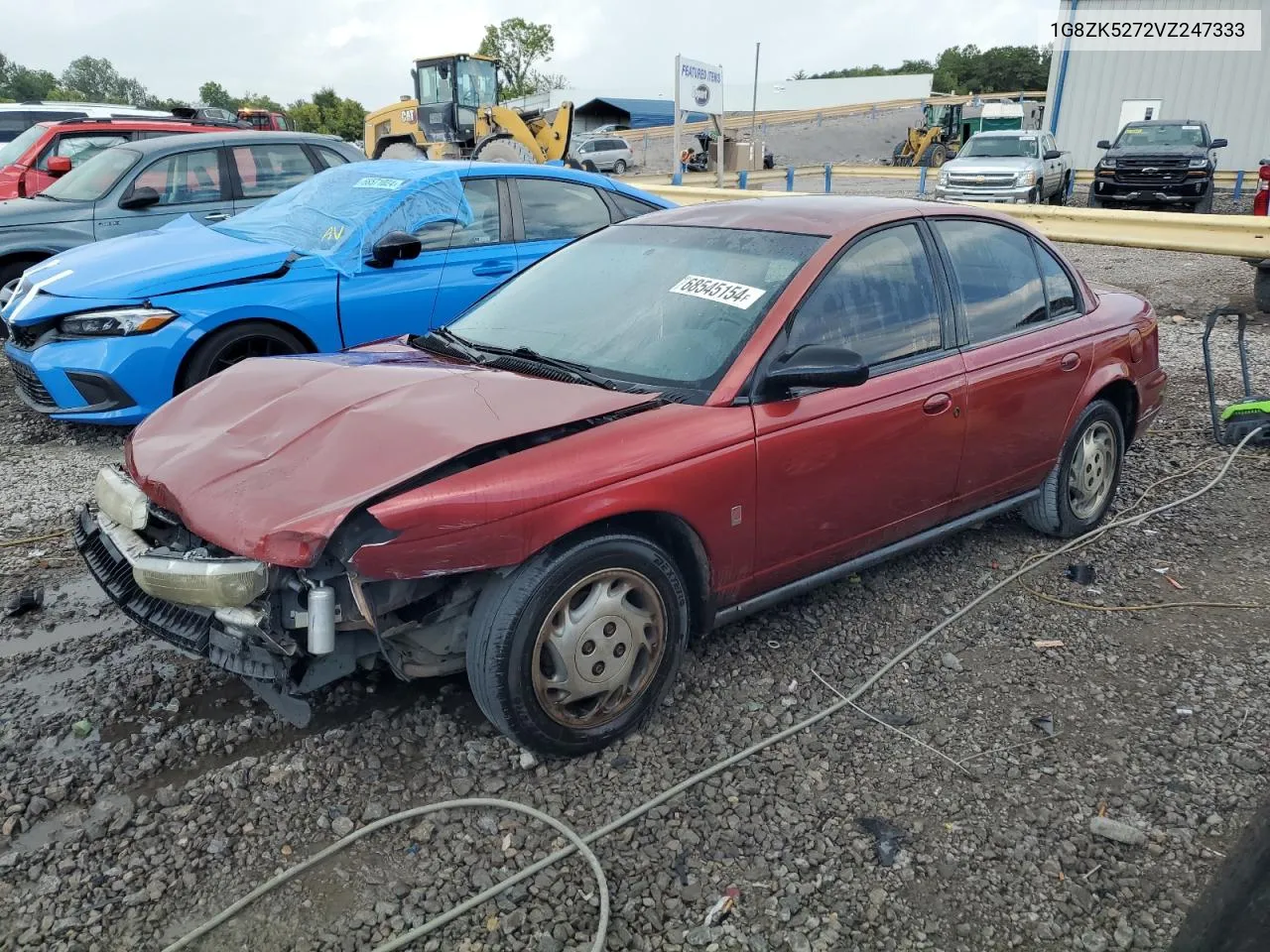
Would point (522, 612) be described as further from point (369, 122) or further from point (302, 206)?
point (369, 122)

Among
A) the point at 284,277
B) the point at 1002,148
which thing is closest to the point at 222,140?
the point at 284,277

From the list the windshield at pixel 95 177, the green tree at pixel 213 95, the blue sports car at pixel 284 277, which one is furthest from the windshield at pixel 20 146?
the green tree at pixel 213 95

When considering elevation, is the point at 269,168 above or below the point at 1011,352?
above

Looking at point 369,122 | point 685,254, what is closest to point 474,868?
point 685,254

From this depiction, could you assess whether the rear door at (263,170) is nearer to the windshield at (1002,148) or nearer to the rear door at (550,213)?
the rear door at (550,213)

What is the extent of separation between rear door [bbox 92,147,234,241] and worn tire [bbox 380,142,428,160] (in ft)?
29.1

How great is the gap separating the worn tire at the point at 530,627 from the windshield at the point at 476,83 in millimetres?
19459

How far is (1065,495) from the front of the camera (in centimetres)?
430

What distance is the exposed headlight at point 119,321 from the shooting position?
201 inches

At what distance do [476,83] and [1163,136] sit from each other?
14270 mm

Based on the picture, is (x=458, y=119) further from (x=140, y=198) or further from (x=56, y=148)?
(x=140, y=198)

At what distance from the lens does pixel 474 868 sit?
2.43 metres

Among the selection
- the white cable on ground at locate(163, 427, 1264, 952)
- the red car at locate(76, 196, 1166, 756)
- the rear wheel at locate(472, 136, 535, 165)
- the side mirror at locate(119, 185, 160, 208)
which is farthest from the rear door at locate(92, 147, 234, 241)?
the rear wheel at locate(472, 136, 535, 165)

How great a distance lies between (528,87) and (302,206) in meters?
71.2
